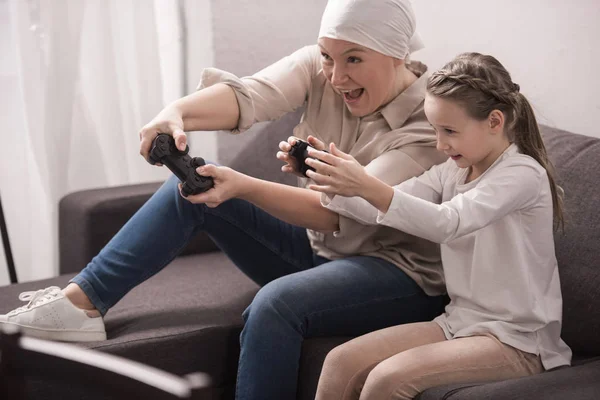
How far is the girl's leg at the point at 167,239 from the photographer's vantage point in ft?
6.27

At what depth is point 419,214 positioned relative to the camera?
60.2 inches

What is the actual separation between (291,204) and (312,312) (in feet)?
0.77

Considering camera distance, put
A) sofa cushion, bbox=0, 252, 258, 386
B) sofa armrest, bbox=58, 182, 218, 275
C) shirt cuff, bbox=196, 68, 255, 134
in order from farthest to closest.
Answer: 1. sofa armrest, bbox=58, 182, 218, 275
2. shirt cuff, bbox=196, 68, 255, 134
3. sofa cushion, bbox=0, 252, 258, 386

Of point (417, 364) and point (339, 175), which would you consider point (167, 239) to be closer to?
point (339, 175)

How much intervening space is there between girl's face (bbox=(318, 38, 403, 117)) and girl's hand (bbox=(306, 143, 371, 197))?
0.36 metres

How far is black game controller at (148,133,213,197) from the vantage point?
1.75m

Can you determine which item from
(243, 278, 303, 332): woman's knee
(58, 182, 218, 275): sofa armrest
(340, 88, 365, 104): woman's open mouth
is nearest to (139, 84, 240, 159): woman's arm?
(340, 88, 365, 104): woman's open mouth

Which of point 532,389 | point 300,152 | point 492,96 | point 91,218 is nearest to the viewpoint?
point 532,389

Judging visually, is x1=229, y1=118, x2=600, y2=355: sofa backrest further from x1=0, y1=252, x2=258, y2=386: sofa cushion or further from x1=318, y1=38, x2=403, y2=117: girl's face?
x1=0, y1=252, x2=258, y2=386: sofa cushion

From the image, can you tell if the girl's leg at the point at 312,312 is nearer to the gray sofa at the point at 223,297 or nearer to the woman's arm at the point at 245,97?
the gray sofa at the point at 223,297

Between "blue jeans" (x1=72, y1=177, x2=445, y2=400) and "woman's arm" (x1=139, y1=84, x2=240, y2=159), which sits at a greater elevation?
"woman's arm" (x1=139, y1=84, x2=240, y2=159)

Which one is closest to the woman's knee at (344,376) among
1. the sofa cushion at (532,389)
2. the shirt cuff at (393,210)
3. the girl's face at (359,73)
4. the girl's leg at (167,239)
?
the sofa cushion at (532,389)

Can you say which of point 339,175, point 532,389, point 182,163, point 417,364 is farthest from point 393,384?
point 182,163

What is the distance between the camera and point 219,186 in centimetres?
177
